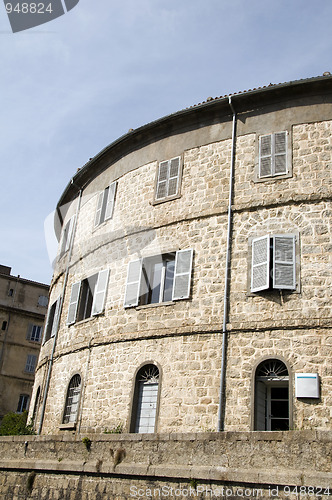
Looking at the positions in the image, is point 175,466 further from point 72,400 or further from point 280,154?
point 280,154

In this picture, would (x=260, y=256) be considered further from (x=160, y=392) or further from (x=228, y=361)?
(x=160, y=392)

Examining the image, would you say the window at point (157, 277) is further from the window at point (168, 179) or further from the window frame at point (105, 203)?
the window frame at point (105, 203)

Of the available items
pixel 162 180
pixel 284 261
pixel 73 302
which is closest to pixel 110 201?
pixel 162 180

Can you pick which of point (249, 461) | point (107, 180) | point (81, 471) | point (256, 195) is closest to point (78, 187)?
point (107, 180)

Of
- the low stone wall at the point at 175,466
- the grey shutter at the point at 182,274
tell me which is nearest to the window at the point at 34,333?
the low stone wall at the point at 175,466

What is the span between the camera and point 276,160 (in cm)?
1407

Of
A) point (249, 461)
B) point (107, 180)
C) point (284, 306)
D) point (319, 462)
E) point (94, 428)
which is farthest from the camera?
point (107, 180)

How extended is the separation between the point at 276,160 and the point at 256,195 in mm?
974

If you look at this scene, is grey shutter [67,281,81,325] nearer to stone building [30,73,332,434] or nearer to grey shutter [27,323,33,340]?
A: stone building [30,73,332,434]

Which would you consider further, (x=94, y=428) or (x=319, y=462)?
(x=94, y=428)

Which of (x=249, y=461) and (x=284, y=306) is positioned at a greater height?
(x=284, y=306)

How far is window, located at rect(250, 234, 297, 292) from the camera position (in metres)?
12.7

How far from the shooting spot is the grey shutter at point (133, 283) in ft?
49.2

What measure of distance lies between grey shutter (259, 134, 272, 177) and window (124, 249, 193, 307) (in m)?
2.60
